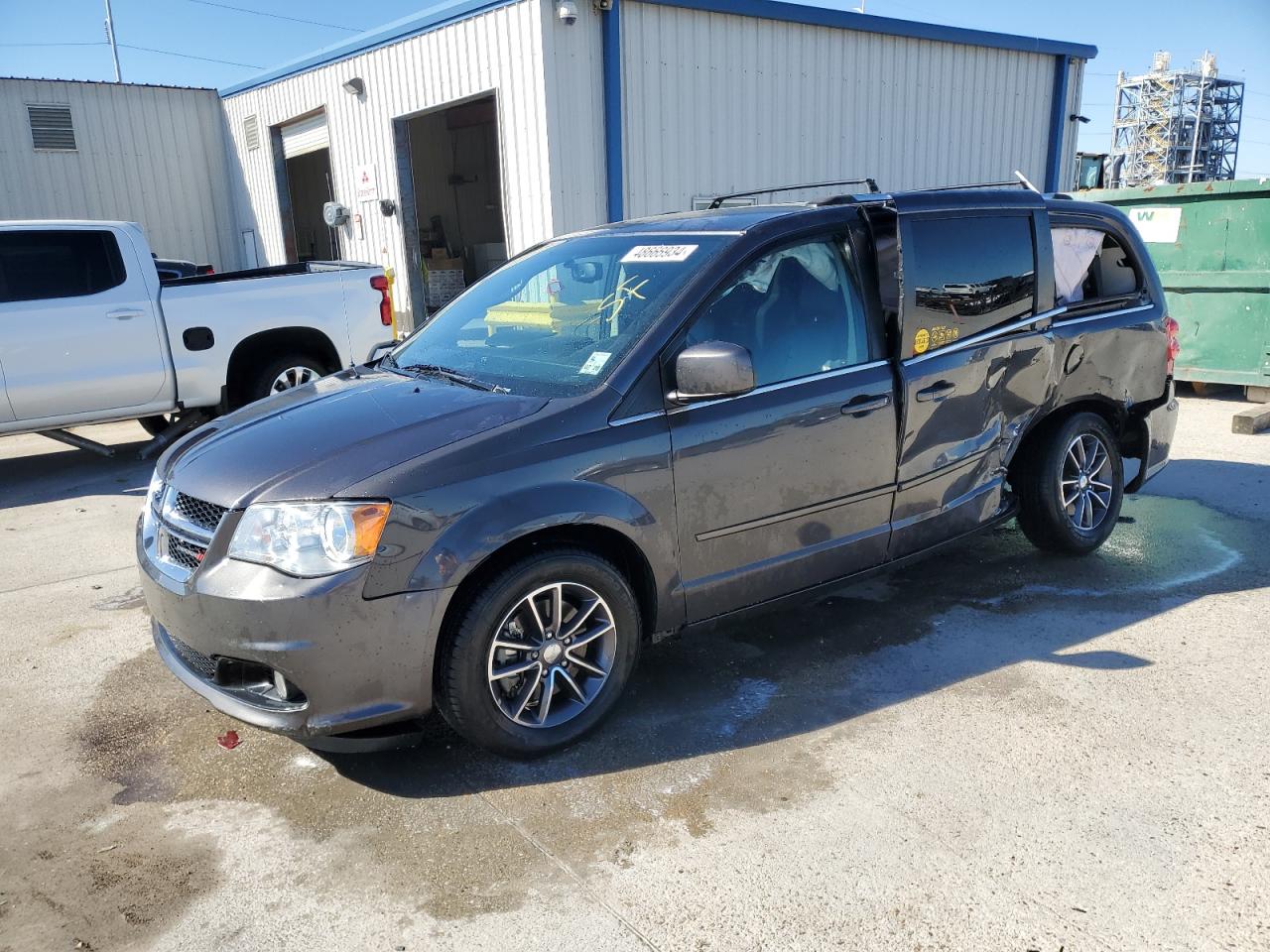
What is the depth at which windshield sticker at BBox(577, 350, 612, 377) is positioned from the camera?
10.8 feet

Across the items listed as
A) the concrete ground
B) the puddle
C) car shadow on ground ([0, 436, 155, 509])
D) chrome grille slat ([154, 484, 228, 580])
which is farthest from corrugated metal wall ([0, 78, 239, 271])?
chrome grille slat ([154, 484, 228, 580])

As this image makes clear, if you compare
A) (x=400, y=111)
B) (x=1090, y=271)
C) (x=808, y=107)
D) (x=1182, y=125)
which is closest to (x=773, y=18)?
(x=808, y=107)

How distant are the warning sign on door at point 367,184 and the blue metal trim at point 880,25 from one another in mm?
4808

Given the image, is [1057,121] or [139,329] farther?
[1057,121]

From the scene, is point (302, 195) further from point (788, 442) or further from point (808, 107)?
point (788, 442)

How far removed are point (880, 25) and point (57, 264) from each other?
1014 centimetres

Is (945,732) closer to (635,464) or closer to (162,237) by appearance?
(635,464)

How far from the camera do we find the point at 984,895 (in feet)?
8.14

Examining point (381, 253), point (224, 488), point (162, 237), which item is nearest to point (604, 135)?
point (381, 253)

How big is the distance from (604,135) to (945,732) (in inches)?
339

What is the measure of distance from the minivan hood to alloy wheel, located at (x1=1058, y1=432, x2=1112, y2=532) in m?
2.95

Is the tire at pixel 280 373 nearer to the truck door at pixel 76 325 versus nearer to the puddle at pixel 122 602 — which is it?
the truck door at pixel 76 325

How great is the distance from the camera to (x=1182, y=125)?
53125 millimetres

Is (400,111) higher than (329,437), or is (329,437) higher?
(400,111)
